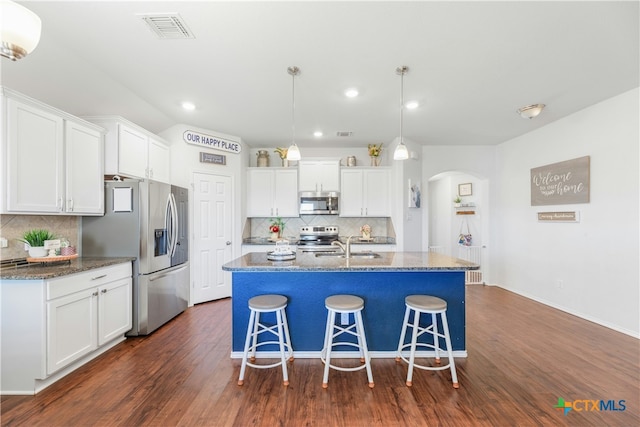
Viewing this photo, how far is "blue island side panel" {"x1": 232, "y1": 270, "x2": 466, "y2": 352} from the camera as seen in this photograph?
2.58 meters

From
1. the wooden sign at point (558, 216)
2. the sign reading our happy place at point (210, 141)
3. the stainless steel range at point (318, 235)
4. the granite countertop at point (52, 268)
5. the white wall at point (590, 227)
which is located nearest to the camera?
the granite countertop at point (52, 268)

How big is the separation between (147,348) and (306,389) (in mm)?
1782

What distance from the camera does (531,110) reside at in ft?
11.0

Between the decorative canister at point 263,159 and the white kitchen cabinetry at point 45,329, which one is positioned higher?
the decorative canister at point 263,159

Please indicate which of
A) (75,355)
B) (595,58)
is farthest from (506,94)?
(75,355)

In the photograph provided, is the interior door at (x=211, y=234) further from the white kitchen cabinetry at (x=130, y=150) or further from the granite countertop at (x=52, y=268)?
the granite countertop at (x=52, y=268)

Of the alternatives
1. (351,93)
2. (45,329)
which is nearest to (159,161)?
(45,329)

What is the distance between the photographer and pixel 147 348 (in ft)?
9.15

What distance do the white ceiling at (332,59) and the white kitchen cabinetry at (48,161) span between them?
36cm

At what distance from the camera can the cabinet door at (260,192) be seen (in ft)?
16.6

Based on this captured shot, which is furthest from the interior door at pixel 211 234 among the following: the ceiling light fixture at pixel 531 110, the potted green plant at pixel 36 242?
the ceiling light fixture at pixel 531 110

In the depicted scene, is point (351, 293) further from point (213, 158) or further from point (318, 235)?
point (213, 158)

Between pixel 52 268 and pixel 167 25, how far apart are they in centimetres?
218

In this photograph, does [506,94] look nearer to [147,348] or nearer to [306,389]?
[306,389]
